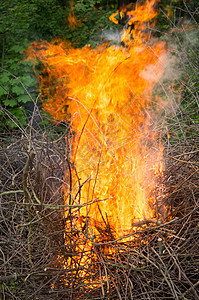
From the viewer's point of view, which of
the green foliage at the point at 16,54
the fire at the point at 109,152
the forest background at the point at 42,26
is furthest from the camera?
the forest background at the point at 42,26

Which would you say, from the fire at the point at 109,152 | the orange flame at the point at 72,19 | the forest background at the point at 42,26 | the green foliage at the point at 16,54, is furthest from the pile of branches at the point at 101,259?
the orange flame at the point at 72,19

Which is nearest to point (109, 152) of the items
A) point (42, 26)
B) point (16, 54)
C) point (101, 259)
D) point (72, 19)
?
point (101, 259)

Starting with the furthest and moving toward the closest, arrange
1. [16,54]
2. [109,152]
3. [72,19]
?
1. [72,19]
2. [16,54]
3. [109,152]

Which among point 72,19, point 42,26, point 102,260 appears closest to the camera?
point 102,260

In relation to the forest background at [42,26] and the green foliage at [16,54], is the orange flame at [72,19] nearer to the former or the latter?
the forest background at [42,26]

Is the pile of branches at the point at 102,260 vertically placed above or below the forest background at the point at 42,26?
below

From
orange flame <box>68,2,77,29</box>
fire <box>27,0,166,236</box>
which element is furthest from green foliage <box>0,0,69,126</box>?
fire <box>27,0,166,236</box>

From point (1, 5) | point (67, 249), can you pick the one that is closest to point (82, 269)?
point (67, 249)

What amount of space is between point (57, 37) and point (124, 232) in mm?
6344

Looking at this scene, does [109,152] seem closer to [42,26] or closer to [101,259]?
[101,259]

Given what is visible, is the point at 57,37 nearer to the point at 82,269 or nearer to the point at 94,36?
the point at 94,36

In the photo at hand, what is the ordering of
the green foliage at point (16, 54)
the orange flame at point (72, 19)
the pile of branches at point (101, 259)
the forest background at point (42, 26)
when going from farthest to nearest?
the orange flame at point (72, 19), the forest background at point (42, 26), the green foliage at point (16, 54), the pile of branches at point (101, 259)

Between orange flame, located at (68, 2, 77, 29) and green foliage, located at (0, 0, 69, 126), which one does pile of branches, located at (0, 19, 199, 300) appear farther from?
orange flame, located at (68, 2, 77, 29)

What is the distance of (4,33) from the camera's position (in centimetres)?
609
